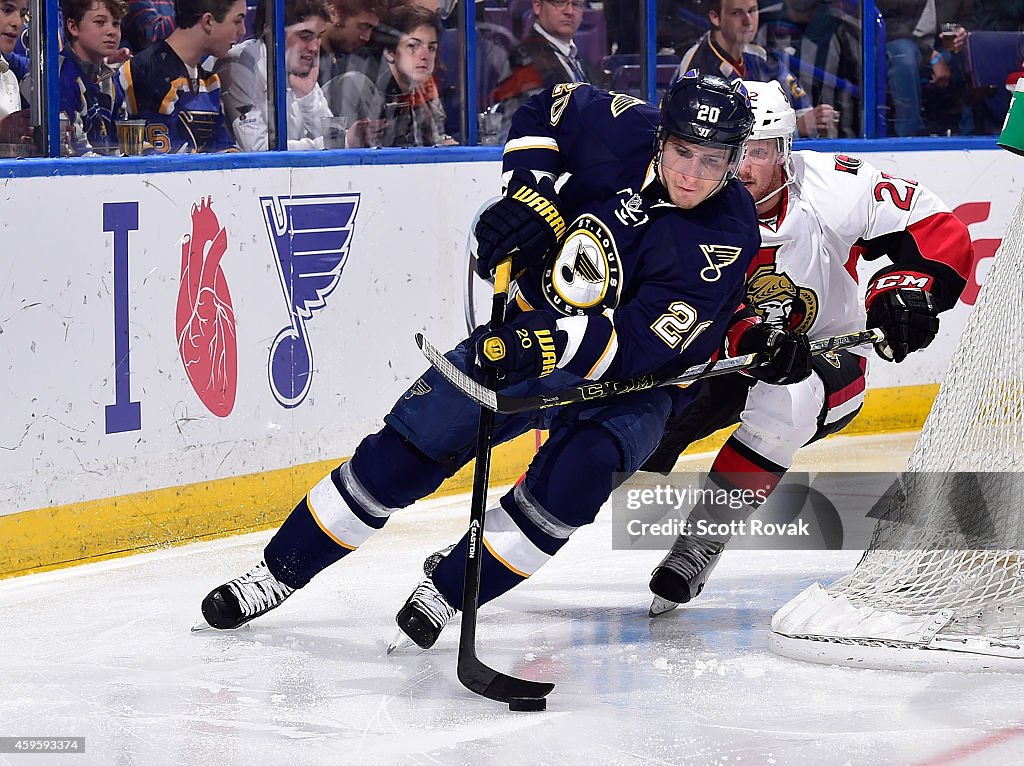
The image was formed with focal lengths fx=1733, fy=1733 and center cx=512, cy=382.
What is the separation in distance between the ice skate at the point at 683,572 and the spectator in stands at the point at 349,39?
169 centimetres

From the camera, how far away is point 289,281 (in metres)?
4.05

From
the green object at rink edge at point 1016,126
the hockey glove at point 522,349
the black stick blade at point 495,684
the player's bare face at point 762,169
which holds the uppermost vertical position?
the green object at rink edge at point 1016,126

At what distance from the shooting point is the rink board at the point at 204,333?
11.5 feet

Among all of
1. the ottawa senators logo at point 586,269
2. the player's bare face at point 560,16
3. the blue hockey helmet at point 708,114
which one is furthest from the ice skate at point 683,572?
the player's bare face at point 560,16

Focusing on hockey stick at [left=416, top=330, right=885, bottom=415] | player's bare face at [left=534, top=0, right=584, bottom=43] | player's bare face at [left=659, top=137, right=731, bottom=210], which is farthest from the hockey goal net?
player's bare face at [left=534, top=0, right=584, bottom=43]

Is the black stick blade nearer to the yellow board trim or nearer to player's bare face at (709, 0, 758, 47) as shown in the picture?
the yellow board trim

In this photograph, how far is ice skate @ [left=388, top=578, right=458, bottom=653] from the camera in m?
2.93

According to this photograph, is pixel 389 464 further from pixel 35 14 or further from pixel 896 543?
pixel 35 14

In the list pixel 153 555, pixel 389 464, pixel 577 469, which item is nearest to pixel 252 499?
pixel 153 555

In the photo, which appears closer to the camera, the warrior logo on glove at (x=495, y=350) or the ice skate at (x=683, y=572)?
the warrior logo on glove at (x=495, y=350)

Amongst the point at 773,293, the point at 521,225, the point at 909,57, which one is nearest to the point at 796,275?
the point at 773,293

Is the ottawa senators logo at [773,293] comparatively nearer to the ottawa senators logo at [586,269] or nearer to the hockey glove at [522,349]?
the ottawa senators logo at [586,269]

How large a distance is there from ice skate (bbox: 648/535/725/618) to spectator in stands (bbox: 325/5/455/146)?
5.24ft

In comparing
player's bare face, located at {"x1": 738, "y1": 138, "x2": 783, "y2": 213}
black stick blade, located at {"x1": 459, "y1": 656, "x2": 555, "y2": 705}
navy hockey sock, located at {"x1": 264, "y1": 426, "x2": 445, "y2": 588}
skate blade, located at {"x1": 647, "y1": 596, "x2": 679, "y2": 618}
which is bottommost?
skate blade, located at {"x1": 647, "y1": 596, "x2": 679, "y2": 618}
